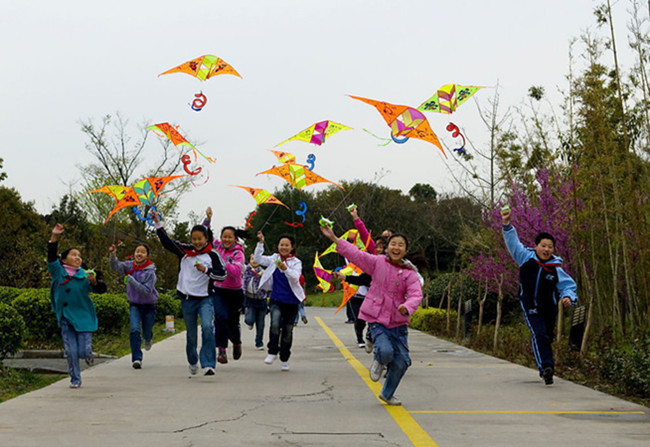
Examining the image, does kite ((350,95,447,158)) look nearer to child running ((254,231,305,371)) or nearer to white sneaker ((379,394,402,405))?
child running ((254,231,305,371))

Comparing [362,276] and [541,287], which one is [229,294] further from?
[541,287]

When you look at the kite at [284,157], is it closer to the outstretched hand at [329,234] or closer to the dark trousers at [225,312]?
the dark trousers at [225,312]

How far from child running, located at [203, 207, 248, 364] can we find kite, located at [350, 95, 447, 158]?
3.87m

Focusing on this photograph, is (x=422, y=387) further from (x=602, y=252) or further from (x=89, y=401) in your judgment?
(x=602, y=252)

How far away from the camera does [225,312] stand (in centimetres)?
1082

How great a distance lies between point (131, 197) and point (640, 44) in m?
14.3

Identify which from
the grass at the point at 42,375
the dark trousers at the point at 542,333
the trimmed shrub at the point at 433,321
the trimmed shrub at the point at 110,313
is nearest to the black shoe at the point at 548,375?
the dark trousers at the point at 542,333

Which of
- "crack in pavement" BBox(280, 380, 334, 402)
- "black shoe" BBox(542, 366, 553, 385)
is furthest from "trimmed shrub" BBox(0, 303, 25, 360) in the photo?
"black shoe" BBox(542, 366, 553, 385)

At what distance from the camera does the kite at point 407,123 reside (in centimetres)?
1359

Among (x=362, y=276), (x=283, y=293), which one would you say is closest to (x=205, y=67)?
(x=283, y=293)

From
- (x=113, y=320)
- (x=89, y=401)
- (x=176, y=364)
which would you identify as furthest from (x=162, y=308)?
(x=89, y=401)

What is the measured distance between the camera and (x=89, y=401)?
289 inches

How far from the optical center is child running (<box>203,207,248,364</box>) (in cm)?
1066

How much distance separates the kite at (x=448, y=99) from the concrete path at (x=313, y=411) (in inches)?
202
